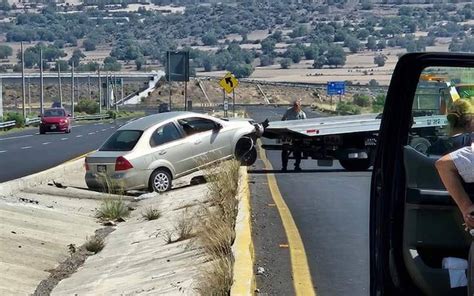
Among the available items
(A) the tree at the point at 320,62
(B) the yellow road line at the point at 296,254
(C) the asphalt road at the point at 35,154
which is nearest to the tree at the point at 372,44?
(A) the tree at the point at 320,62

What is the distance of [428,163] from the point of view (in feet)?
18.1

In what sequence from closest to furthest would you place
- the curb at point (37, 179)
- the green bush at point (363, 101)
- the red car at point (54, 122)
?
the curb at point (37, 179) < the red car at point (54, 122) < the green bush at point (363, 101)

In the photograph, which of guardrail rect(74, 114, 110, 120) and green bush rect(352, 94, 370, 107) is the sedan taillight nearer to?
green bush rect(352, 94, 370, 107)

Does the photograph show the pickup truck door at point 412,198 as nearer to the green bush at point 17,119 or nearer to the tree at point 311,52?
the green bush at point 17,119

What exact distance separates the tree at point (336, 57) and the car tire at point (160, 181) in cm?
13245

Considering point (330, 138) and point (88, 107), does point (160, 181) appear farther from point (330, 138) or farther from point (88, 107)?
point (88, 107)

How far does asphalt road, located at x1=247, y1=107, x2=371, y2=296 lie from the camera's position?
431 inches

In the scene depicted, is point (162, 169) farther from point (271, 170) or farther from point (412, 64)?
point (412, 64)

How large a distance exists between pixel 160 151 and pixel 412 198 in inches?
703

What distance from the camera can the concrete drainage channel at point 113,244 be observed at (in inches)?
480

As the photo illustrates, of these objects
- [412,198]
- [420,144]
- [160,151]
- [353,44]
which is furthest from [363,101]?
[353,44]

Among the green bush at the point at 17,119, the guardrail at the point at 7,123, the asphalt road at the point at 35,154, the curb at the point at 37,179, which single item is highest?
the curb at the point at 37,179

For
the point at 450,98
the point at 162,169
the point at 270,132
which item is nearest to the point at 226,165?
the point at 162,169

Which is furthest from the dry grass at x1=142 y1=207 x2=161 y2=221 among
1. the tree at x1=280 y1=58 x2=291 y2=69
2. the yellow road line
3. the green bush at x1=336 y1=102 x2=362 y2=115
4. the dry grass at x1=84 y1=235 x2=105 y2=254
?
the tree at x1=280 y1=58 x2=291 y2=69
